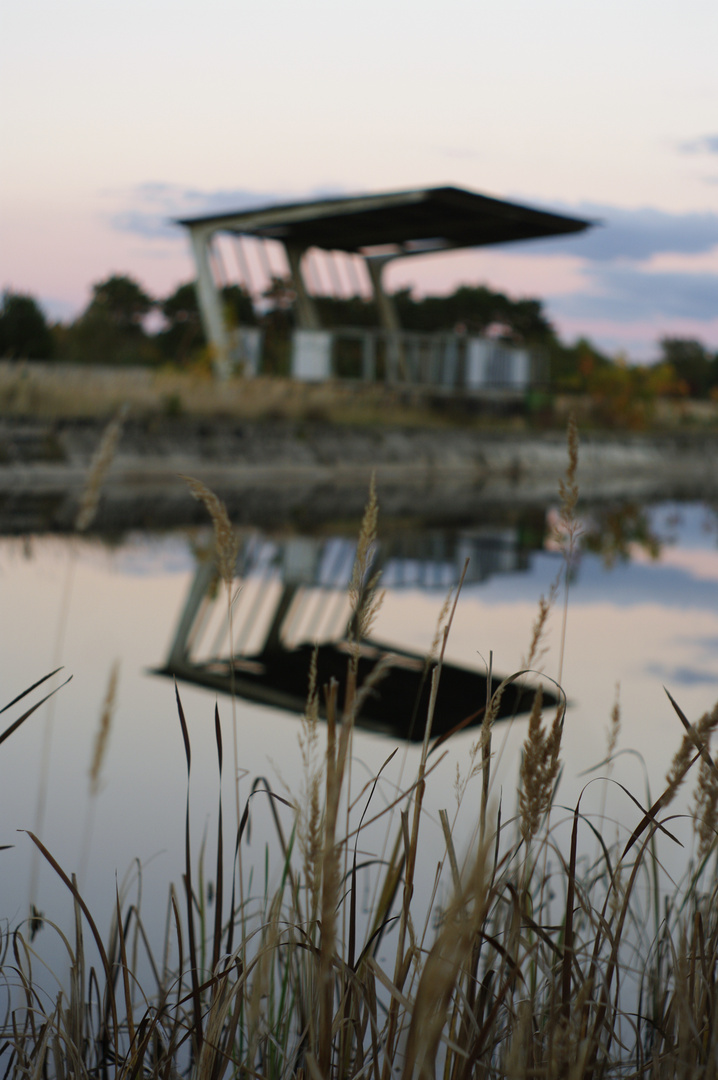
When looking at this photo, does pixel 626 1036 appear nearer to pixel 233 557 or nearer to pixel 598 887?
pixel 598 887

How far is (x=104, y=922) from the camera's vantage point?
131 centimetres

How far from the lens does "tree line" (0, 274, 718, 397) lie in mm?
14914

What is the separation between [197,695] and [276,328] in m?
16.2

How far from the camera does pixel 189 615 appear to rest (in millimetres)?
3527

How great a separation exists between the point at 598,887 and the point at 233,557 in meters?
1.00

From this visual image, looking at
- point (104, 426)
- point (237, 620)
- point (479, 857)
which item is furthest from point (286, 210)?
point (479, 857)

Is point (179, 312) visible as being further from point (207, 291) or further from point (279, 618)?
point (279, 618)

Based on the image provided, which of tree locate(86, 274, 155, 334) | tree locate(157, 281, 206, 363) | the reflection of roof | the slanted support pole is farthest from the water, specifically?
tree locate(86, 274, 155, 334)

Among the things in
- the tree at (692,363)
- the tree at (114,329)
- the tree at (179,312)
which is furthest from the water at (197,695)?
the tree at (692,363)

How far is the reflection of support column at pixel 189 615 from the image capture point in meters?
2.83

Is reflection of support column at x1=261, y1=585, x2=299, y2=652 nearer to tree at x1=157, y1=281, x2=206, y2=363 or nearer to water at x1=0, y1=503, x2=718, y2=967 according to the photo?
water at x1=0, y1=503, x2=718, y2=967

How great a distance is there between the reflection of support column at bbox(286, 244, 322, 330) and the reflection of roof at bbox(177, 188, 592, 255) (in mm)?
126

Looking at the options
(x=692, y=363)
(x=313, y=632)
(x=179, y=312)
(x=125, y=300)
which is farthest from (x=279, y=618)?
(x=692, y=363)

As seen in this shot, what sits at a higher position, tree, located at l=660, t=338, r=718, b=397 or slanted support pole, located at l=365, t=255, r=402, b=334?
tree, located at l=660, t=338, r=718, b=397
